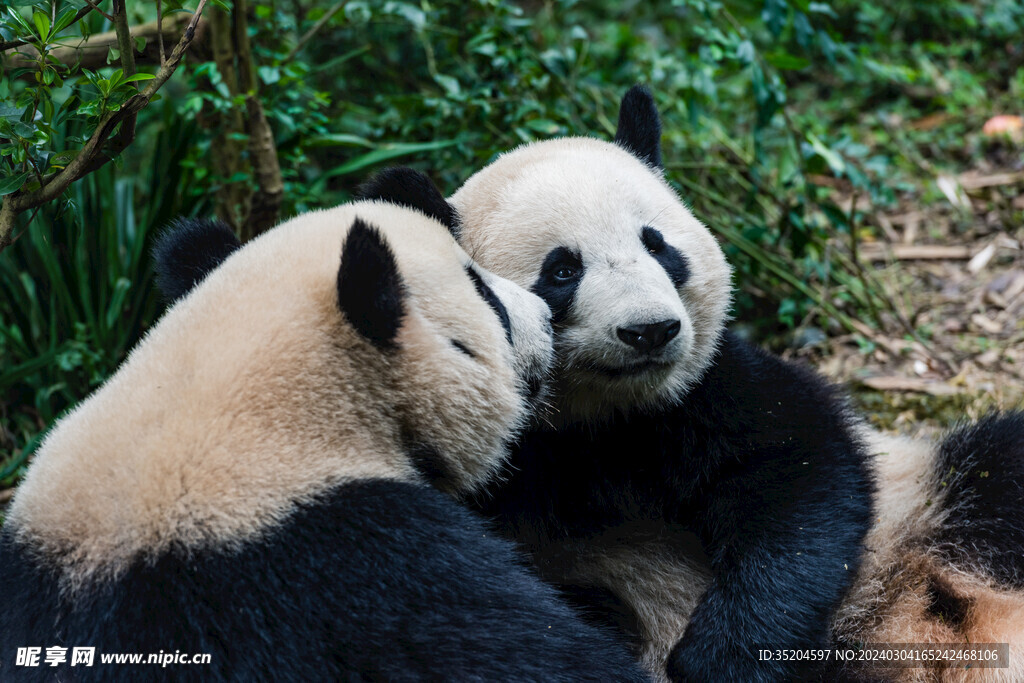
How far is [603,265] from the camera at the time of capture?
10.2ft

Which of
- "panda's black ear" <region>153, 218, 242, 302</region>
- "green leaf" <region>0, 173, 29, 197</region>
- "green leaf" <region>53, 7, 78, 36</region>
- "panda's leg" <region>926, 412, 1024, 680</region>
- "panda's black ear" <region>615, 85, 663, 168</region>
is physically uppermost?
"green leaf" <region>53, 7, 78, 36</region>

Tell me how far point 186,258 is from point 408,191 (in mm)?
757

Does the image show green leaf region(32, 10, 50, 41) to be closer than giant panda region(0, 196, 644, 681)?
No

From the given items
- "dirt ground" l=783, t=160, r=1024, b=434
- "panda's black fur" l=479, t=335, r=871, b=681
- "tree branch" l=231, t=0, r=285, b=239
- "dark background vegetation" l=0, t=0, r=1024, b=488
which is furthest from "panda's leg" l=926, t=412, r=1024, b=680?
"tree branch" l=231, t=0, r=285, b=239

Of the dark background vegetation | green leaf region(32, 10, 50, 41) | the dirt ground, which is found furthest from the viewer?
the dirt ground

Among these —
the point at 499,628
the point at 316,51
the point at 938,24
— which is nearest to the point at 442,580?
the point at 499,628

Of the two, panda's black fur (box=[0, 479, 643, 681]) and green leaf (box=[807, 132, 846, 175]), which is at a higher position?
panda's black fur (box=[0, 479, 643, 681])

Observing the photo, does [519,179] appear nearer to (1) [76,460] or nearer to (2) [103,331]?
(1) [76,460]

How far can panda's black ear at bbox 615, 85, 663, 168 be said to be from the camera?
3.87 metres

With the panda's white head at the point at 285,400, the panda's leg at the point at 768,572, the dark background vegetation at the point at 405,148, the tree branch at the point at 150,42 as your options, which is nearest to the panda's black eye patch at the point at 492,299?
the panda's white head at the point at 285,400

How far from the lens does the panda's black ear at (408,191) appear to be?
3062 millimetres

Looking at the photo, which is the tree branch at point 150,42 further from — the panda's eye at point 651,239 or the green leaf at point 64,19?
the panda's eye at point 651,239

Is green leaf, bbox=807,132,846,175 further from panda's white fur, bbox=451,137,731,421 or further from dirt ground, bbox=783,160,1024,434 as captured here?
panda's white fur, bbox=451,137,731,421

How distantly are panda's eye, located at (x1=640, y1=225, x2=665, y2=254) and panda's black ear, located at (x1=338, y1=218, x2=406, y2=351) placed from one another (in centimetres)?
125
